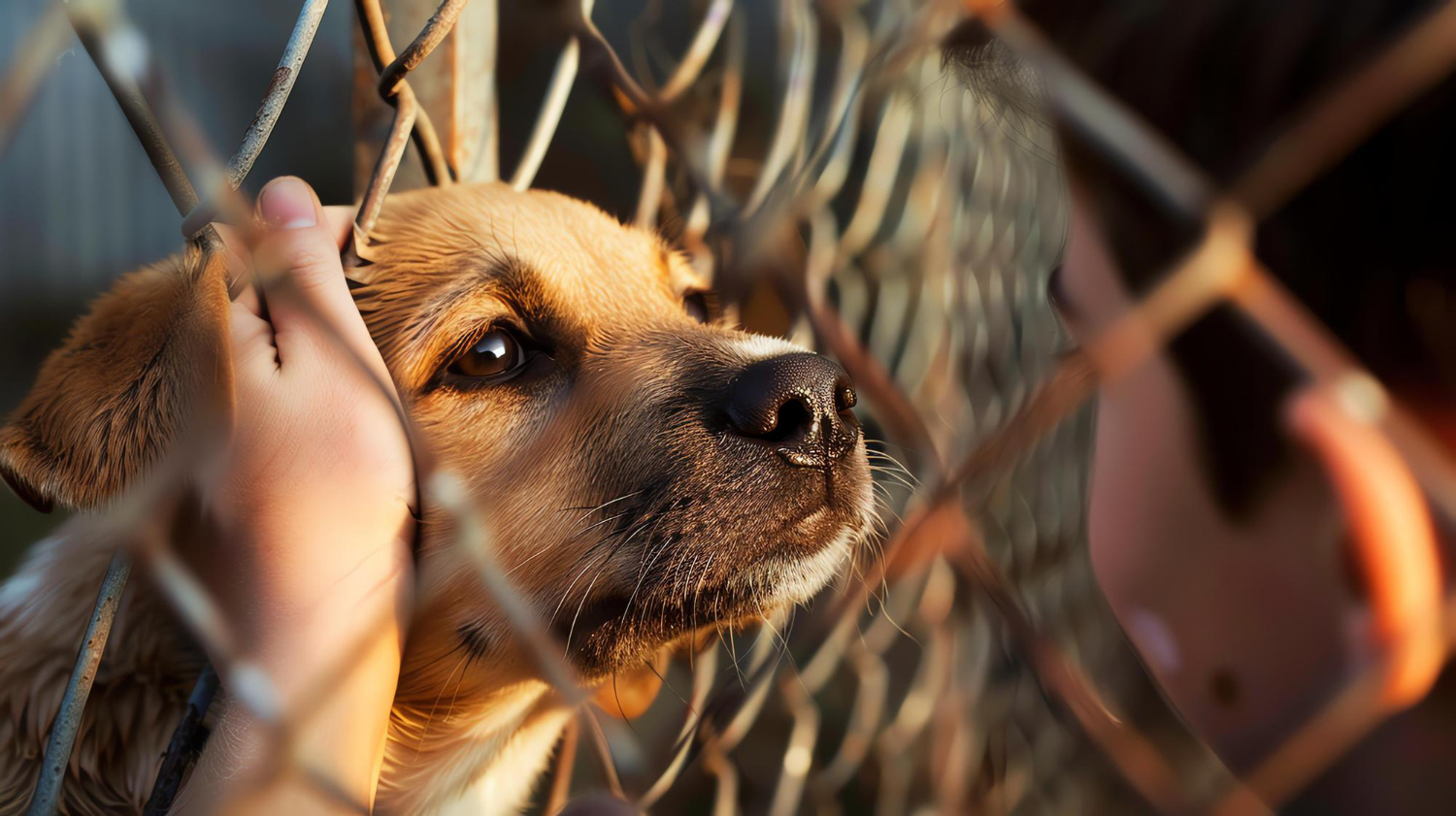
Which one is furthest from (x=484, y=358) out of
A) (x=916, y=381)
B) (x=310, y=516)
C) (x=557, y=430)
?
(x=916, y=381)

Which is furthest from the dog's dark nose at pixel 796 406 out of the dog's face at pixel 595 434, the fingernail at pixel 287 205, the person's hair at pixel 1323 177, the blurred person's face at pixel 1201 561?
the fingernail at pixel 287 205

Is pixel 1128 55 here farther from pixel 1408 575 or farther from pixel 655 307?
pixel 655 307

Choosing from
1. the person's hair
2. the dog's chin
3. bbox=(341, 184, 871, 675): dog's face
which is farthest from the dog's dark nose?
the person's hair

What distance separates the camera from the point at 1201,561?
1.18 meters

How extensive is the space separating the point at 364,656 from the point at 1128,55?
94 cm

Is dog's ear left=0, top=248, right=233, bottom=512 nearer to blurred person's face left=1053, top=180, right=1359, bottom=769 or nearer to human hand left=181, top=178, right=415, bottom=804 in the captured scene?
human hand left=181, top=178, right=415, bottom=804

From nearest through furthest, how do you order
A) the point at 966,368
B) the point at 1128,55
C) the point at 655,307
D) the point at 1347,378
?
the point at 1347,378, the point at 1128,55, the point at 655,307, the point at 966,368

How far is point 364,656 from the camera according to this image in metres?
1.00

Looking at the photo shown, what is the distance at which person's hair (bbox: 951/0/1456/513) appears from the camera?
2.38 feet

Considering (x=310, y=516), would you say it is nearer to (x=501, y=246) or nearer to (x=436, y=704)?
(x=436, y=704)

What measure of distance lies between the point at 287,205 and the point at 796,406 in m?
0.65

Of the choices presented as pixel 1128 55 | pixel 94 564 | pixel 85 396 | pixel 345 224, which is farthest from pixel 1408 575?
pixel 94 564

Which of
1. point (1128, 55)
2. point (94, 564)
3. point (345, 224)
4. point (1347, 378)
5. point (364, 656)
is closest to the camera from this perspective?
point (1347, 378)

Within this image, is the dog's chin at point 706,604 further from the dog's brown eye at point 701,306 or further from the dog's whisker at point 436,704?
the dog's brown eye at point 701,306
